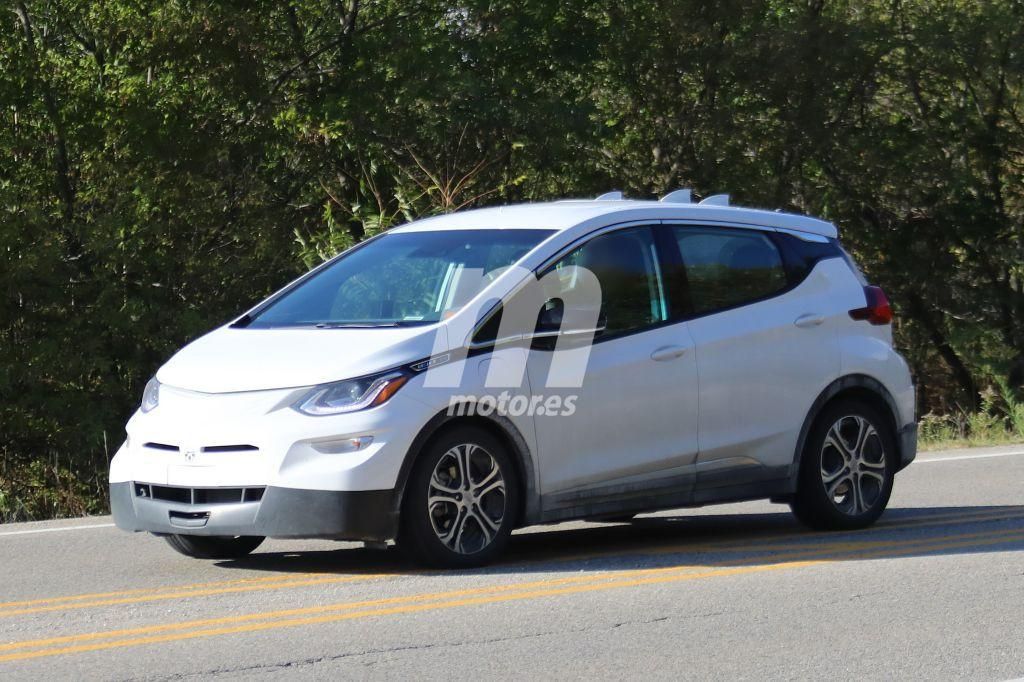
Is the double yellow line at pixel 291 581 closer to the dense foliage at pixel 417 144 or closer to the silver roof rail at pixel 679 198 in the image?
the silver roof rail at pixel 679 198

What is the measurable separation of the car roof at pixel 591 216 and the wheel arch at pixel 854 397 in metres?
0.97

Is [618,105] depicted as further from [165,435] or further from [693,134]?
[165,435]

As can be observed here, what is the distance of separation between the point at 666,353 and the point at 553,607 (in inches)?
76.4

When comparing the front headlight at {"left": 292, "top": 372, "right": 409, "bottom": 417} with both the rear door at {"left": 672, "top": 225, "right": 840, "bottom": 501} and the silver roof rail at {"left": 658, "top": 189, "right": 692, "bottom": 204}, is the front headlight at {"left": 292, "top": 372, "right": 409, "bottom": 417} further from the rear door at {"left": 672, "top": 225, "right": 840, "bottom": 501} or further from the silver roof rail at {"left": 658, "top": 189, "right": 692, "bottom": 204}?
the silver roof rail at {"left": 658, "top": 189, "right": 692, "bottom": 204}

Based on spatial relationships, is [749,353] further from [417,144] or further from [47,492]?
[417,144]

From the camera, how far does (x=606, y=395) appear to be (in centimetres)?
810

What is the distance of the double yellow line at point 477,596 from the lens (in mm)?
6254

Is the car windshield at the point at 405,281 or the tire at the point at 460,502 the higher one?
the car windshield at the point at 405,281

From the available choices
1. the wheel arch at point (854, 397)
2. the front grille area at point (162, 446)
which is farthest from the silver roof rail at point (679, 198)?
the front grille area at point (162, 446)

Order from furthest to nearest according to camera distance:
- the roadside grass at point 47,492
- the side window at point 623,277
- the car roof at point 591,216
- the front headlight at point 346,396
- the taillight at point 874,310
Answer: the roadside grass at point 47,492
the taillight at point 874,310
the car roof at point 591,216
the side window at point 623,277
the front headlight at point 346,396

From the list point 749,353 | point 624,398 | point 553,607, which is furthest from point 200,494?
point 749,353

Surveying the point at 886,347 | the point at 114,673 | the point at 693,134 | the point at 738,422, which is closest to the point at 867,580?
the point at 738,422

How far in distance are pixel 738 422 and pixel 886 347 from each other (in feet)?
4.50

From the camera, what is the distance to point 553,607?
6855 millimetres
